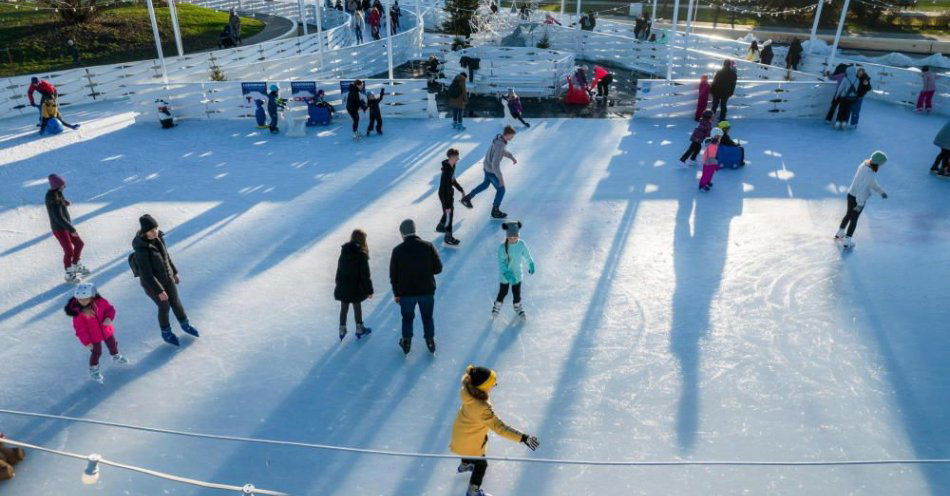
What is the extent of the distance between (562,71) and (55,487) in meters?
16.9

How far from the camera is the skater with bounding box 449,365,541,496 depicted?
14.8 ft

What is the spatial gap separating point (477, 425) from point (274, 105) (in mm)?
12043

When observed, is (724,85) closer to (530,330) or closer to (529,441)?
(530,330)

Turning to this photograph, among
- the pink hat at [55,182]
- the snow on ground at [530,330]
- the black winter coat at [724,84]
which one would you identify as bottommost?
the snow on ground at [530,330]

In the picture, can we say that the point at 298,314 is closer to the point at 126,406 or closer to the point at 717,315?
the point at 126,406

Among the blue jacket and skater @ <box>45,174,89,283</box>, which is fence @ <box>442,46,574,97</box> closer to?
the blue jacket

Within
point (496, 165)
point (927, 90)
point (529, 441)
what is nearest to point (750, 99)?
point (927, 90)

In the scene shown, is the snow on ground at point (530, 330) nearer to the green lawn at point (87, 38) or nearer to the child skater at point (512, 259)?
the child skater at point (512, 259)

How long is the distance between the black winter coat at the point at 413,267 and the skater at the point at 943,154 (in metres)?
11.0

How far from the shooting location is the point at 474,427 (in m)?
4.67

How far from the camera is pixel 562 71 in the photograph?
19.0 m

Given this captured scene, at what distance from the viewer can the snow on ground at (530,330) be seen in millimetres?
5523

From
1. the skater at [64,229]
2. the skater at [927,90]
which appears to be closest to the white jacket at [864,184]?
the skater at [927,90]

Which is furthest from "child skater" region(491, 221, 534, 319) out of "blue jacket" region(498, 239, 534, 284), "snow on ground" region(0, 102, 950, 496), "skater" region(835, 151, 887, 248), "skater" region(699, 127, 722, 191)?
"skater" region(699, 127, 722, 191)
